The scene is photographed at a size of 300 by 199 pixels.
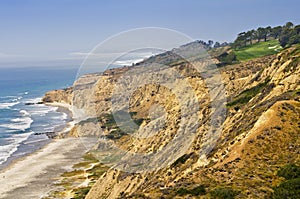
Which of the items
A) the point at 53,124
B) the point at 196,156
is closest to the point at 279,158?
the point at 196,156

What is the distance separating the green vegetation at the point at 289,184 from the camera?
16906 mm

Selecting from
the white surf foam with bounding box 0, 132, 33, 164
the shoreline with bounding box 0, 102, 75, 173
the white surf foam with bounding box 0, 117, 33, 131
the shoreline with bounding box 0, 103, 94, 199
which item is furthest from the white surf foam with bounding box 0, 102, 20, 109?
the shoreline with bounding box 0, 103, 94, 199

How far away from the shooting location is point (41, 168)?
2778 inches

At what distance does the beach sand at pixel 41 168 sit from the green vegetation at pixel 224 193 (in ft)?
137

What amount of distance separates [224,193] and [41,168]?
58.4 metres

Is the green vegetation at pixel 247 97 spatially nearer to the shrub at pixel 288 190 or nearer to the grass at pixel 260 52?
the shrub at pixel 288 190

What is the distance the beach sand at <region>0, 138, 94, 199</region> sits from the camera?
2267 inches

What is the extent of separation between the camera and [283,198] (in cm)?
1680

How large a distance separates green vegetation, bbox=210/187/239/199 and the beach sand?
41.8 m

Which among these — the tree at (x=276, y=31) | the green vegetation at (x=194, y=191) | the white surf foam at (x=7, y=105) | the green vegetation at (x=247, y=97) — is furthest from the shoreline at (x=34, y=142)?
the tree at (x=276, y=31)

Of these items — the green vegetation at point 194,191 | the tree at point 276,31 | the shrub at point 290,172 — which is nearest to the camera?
the green vegetation at point 194,191

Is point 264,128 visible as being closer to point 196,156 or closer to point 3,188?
point 196,156

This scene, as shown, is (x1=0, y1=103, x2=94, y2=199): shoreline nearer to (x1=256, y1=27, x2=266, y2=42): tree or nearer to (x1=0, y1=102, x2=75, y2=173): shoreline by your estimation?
(x1=0, y1=102, x2=75, y2=173): shoreline

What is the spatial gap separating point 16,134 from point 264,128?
295ft
